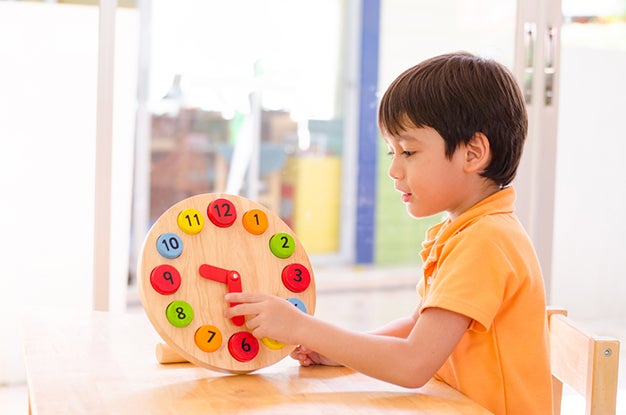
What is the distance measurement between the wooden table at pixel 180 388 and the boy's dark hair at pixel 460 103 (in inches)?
13.0

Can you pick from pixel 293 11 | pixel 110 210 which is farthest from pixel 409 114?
pixel 293 11

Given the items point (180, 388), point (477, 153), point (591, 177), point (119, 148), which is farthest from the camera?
point (591, 177)

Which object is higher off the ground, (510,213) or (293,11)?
(293,11)

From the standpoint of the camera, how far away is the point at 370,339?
1100 millimetres

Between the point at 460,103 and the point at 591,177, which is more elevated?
the point at 460,103

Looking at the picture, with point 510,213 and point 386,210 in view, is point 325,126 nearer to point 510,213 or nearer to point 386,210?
point 386,210

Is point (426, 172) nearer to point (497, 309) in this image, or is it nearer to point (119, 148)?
point (497, 309)

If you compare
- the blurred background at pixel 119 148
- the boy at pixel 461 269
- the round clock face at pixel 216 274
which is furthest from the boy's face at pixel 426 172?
the blurred background at pixel 119 148

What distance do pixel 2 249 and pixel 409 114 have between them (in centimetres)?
180

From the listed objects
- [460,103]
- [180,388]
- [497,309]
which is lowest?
[180,388]

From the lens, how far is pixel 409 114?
45.9 inches

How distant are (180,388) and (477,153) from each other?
49 cm

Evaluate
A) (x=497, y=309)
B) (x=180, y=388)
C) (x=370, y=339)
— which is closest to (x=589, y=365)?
(x=497, y=309)

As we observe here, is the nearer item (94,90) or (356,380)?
(356,380)
